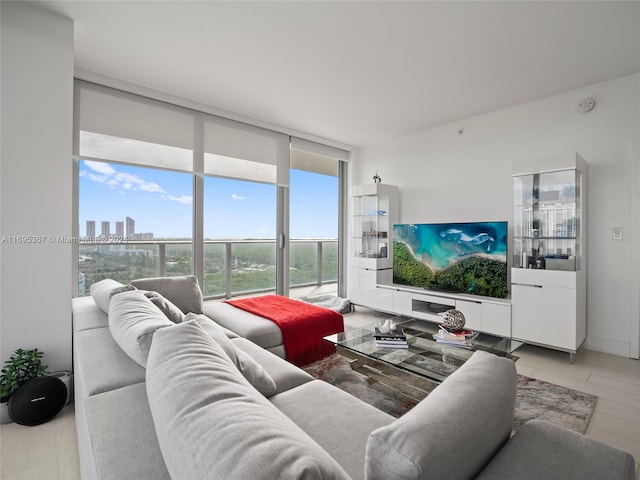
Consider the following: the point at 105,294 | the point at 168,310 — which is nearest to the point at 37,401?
the point at 105,294

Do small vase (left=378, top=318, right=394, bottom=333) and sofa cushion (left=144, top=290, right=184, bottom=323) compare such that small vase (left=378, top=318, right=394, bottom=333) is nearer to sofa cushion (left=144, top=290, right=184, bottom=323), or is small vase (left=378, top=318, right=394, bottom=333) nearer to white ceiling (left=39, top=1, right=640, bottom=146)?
sofa cushion (left=144, top=290, right=184, bottom=323)

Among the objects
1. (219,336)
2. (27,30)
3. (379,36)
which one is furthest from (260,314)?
(27,30)

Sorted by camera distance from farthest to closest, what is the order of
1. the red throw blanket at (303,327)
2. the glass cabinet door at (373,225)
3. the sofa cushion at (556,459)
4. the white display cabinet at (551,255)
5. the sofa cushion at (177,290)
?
the glass cabinet door at (373,225) → the white display cabinet at (551,255) → the sofa cushion at (177,290) → the red throw blanket at (303,327) → the sofa cushion at (556,459)

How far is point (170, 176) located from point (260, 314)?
76.4 inches

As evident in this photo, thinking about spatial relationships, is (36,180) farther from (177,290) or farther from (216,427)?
(216,427)

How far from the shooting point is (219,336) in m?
1.56

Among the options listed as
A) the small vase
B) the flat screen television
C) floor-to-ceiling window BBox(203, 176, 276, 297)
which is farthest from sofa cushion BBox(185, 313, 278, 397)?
the flat screen television

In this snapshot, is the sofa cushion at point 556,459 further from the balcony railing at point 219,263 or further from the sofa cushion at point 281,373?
the balcony railing at point 219,263

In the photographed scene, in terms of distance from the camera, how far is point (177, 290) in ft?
9.68

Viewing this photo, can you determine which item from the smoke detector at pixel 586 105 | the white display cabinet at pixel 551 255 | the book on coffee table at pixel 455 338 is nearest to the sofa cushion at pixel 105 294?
the book on coffee table at pixel 455 338

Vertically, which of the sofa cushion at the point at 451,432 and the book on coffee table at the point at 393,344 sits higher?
the sofa cushion at the point at 451,432

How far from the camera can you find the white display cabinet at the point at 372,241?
469cm

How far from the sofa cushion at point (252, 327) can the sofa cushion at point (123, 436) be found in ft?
4.33

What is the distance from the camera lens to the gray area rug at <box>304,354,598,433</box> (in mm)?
2084
